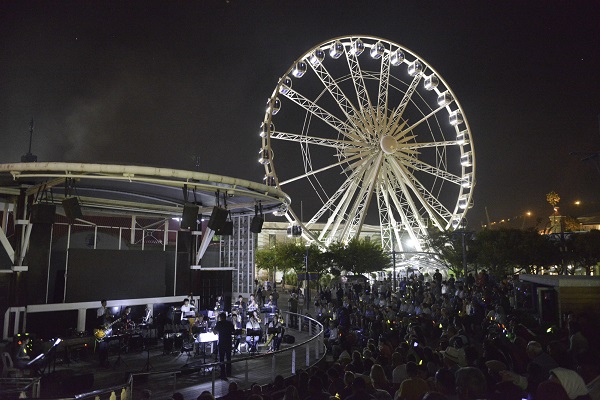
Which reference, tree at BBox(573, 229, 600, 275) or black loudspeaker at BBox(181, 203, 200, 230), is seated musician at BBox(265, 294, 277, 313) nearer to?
black loudspeaker at BBox(181, 203, 200, 230)

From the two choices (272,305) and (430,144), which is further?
(430,144)

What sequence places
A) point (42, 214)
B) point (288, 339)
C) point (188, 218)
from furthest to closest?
point (288, 339), point (188, 218), point (42, 214)

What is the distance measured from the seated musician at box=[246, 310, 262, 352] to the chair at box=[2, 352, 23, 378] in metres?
5.56

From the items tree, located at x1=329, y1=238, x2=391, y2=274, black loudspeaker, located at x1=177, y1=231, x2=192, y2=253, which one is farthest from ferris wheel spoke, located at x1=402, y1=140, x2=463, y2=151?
black loudspeaker, located at x1=177, y1=231, x2=192, y2=253

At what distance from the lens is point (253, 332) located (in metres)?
12.5

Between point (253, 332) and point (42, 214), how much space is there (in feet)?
20.8

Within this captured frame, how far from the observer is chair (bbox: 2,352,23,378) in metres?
9.27

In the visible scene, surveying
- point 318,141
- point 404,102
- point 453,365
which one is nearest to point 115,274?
point 453,365

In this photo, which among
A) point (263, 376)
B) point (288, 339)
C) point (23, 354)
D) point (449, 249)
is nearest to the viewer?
point (23, 354)

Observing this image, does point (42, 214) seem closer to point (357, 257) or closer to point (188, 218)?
point (188, 218)

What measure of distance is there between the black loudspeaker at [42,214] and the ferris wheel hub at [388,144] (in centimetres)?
2280

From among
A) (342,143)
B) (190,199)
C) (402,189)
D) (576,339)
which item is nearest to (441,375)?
(576,339)

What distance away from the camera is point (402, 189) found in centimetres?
3250

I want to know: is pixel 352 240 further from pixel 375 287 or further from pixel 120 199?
pixel 120 199
